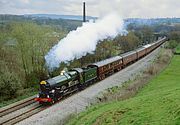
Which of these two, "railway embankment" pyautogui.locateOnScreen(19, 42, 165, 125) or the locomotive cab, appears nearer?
"railway embankment" pyautogui.locateOnScreen(19, 42, 165, 125)

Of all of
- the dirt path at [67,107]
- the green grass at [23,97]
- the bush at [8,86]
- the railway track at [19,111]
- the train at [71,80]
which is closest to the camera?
the dirt path at [67,107]

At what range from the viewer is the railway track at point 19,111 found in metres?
25.6

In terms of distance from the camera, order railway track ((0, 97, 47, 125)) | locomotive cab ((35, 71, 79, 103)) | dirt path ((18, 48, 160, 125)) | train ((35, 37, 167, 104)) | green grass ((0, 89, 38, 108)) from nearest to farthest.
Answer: dirt path ((18, 48, 160, 125))
railway track ((0, 97, 47, 125))
locomotive cab ((35, 71, 79, 103))
train ((35, 37, 167, 104))
green grass ((0, 89, 38, 108))

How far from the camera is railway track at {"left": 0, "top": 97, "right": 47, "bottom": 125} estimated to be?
25.6 metres

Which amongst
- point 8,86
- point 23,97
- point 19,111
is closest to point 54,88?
point 19,111

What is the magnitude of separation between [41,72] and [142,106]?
2875 cm

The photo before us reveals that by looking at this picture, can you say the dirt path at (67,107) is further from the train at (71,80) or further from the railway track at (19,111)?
the railway track at (19,111)

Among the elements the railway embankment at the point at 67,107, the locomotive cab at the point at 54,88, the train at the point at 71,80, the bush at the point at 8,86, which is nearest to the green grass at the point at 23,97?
the bush at the point at 8,86

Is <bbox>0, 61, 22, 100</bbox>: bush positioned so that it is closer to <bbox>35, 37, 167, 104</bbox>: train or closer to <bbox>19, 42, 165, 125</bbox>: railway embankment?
<bbox>35, 37, 167, 104</bbox>: train

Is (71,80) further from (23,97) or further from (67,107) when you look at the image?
(23,97)

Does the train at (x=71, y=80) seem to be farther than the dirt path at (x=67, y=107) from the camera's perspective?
Yes

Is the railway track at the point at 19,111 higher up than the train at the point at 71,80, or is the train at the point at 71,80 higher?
the train at the point at 71,80

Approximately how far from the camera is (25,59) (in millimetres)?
49781

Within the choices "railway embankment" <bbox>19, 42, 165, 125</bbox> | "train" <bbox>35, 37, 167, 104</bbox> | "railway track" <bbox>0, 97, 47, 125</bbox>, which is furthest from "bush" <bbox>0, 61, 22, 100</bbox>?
"railway embankment" <bbox>19, 42, 165, 125</bbox>
